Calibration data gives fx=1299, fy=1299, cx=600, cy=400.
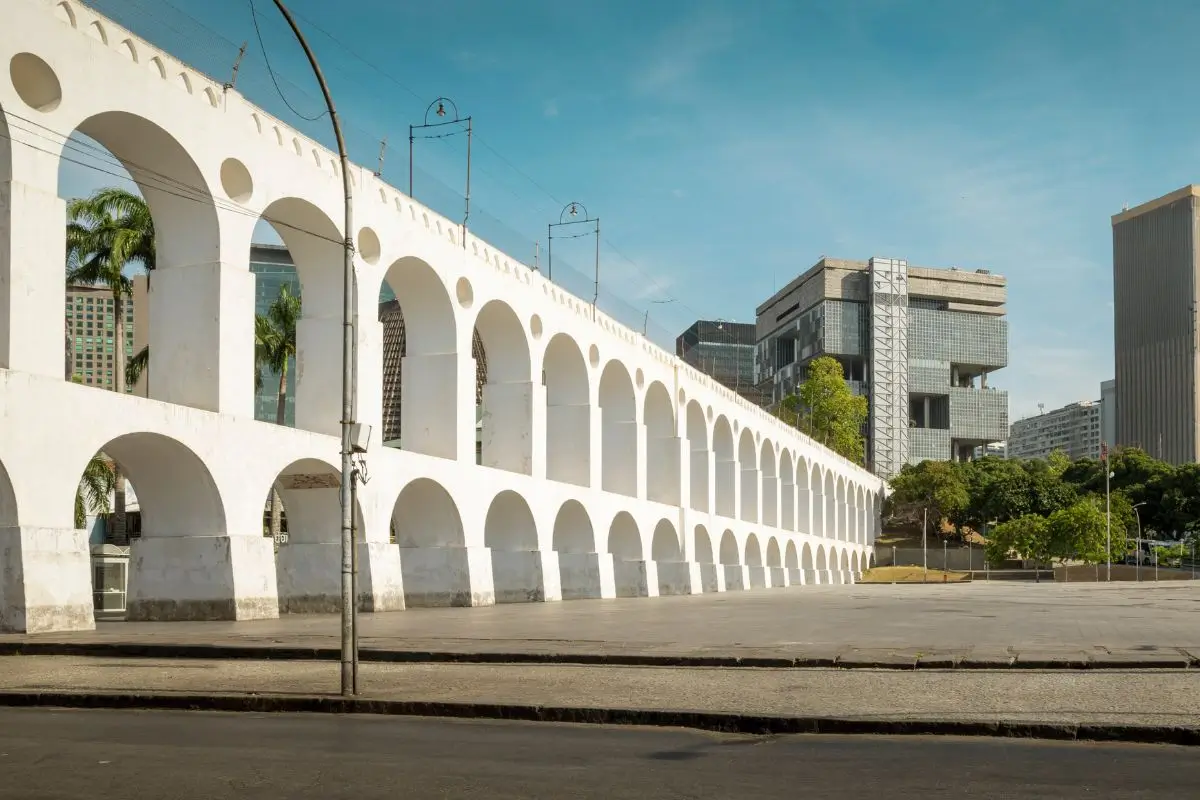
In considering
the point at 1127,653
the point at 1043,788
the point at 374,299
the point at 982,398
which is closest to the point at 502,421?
the point at 374,299

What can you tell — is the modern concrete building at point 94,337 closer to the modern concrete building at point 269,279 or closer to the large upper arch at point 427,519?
the modern concrete building at point 269,279

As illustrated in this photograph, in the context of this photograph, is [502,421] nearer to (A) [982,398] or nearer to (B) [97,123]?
(B) [97,123]

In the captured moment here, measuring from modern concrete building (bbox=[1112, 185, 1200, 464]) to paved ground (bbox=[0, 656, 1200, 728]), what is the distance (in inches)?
6475

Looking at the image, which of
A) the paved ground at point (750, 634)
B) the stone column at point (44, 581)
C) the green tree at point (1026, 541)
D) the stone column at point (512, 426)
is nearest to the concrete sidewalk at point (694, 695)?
the paved ground at point (750, 634)

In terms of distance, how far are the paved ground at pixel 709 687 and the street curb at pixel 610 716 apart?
79 millimetres

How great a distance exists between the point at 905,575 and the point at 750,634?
228ft

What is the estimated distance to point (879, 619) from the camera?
22141mm

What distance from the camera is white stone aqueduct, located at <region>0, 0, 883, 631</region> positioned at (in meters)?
17.6

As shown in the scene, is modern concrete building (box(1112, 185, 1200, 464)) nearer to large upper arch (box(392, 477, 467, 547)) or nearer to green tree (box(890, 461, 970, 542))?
green tree (box(890, 461, 970, 542))

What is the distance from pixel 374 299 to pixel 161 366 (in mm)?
5402

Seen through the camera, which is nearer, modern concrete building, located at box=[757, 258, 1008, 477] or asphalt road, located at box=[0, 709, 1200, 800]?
asphalt road, located at box=[0, 709, 1200, 800]

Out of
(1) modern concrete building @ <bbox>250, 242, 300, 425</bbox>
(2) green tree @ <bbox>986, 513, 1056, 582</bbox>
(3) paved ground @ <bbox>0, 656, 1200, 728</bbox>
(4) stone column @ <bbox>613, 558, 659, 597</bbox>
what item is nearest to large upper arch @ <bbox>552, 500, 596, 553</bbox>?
(4) stone column @ <bbox>613, 558, 659, 597</bbox>

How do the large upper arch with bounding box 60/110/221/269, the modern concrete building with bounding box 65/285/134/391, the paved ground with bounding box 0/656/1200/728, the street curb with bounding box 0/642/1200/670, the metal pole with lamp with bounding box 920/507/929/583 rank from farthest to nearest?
1. the metal pole with lamp with bounding box 920/507/929/583
2. the modern concrete building with bounding box 65/285/134/391
3. the large upper arch with bounding box 60/110/221/269
4. the street curb with bounding box 0/642/1200/670
5. the paved ground with bounding box 0/656/1200/728

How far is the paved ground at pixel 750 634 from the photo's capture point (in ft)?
45.6
